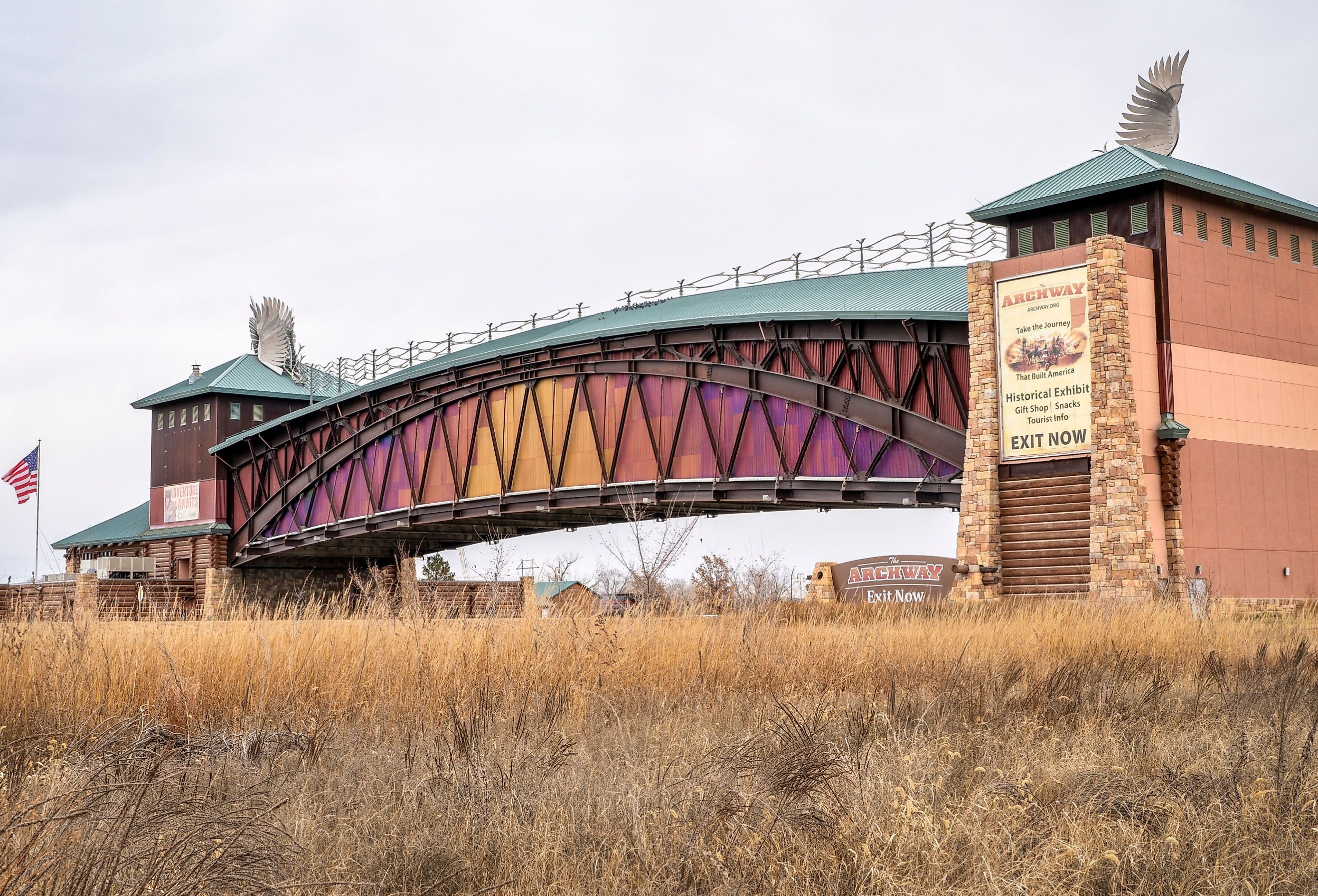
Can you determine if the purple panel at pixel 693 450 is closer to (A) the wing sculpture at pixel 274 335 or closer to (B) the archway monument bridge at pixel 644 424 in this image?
(B) the archway monument bridge at pixel 644 424

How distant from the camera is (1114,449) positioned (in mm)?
27484

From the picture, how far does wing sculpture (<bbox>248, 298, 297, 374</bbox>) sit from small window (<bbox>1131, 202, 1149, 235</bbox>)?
156 ft

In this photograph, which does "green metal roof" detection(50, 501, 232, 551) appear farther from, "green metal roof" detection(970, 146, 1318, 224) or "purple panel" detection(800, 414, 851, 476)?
"green metal roof" detection(970, 146, 1318, 224)

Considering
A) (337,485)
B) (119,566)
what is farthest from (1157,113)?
(119,566)

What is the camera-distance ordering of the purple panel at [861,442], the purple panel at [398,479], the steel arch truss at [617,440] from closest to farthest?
the steel arch truss at [617,440]
the purple panel at [861,442]
the purple panel at [398,479]

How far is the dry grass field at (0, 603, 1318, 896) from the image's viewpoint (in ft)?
19.5

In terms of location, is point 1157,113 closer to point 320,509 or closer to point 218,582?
point 320,509

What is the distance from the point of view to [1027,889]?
19.1 feet

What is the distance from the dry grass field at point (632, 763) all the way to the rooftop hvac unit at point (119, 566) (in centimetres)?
5199

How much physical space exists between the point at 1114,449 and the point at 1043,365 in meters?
2.83

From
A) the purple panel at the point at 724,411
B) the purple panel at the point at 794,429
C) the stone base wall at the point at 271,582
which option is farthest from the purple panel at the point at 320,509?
the purple panel at the point at 794,429

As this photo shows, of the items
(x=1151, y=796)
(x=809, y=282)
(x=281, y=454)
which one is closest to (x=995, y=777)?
(x=1151, y=796)

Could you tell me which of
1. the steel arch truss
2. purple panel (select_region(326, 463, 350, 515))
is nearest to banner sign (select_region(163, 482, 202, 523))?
the steel arch truss

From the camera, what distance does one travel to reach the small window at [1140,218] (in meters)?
29.3
